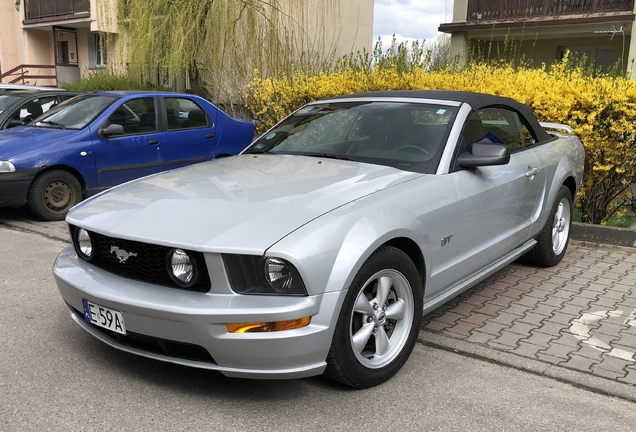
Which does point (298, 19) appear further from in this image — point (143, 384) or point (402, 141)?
point (143, 384)

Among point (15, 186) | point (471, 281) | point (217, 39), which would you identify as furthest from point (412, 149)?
point (217, 39)

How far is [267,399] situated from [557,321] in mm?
2276

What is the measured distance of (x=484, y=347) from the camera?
3.71 metres

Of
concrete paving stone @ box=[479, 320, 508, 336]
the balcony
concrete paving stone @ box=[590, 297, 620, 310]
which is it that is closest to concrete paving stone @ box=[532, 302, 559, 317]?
concrete paving stone @ box=[590, 297, 620, 310]

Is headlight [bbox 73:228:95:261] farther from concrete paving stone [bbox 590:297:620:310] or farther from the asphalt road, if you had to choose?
concrete paving stone [bbox 590:297:620:310]

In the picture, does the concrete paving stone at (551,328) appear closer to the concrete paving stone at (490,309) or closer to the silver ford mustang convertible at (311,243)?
the concrete paving stone at (490,309)

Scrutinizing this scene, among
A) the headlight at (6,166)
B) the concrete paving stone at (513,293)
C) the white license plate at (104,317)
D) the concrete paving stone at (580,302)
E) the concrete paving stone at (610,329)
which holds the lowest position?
the concrete paving stone at (513,293)

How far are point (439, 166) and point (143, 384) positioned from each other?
2134 millimetres

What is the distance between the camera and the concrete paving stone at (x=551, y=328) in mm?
3982

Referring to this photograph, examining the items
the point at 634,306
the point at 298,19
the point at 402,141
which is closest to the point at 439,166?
the point at 402,141

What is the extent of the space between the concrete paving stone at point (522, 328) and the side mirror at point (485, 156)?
1.14 meters

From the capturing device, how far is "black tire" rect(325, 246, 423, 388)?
2875 mm

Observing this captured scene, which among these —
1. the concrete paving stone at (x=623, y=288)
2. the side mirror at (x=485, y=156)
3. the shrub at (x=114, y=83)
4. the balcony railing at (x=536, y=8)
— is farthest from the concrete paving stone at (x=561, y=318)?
the shrub at (x=114, y=83)

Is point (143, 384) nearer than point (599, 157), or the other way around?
point (143, 384)
